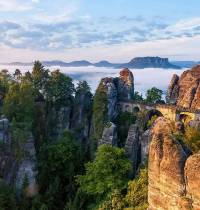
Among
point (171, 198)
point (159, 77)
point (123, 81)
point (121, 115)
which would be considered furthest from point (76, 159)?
point (159, 77)

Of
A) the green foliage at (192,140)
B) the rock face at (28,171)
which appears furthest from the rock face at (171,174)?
the rock face at (28,171)

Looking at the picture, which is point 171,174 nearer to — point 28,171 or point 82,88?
point 28,171

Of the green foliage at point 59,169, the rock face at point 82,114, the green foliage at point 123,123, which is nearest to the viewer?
the green foliage at point 59,169

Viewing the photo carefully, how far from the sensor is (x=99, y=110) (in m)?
49.5

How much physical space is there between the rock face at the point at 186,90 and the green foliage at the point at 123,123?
7771 millimetres

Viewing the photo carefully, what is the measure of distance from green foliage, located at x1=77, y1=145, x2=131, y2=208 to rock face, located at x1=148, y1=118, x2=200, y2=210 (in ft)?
46.9

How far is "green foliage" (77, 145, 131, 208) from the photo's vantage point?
3638 cm

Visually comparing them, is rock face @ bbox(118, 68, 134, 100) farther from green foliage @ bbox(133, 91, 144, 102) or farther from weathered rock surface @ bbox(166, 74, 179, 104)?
weathered rock surface @ bbox(166, 74, 179, 104)

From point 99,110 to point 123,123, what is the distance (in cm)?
442

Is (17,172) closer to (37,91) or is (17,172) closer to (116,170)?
(116,170)

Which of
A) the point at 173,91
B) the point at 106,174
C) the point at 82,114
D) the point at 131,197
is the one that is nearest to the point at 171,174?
the point at 131,197

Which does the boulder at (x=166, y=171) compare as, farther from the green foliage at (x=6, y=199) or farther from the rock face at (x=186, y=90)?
the rock face at (x=186, y=90)

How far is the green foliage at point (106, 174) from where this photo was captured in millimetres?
36375

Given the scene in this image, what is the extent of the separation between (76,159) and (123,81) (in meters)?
17.7
